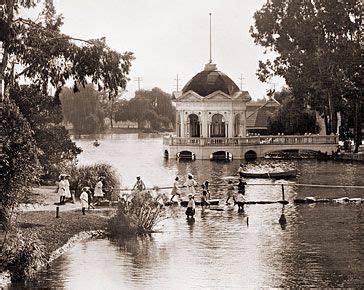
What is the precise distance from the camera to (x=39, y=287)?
76.2ft

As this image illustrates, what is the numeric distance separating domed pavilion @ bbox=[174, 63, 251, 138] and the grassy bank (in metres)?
45.2

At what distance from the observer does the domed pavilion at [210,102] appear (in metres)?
80.2

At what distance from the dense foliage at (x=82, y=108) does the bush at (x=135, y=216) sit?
11476 cm

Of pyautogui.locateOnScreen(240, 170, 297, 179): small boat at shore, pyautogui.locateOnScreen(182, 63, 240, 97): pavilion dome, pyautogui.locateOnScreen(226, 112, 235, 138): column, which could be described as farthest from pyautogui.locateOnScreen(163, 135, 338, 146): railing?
pyautogui.locateOnScreen(240, 170, 297, 179): small boat at shore

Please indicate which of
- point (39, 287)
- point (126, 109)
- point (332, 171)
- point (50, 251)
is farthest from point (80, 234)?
point (126, 109)

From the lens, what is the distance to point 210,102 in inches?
3155

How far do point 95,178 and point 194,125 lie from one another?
43.6m

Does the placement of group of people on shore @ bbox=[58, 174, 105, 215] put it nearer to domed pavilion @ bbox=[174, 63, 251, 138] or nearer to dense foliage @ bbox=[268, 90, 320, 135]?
domed pavilion @ bbox=[174, 63, 251, 138]

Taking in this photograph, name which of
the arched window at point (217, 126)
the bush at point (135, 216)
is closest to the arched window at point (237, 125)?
the arched window at point (217, 126)

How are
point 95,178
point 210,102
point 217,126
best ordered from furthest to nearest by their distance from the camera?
point 217,126 → point 210,102 → point 95,178

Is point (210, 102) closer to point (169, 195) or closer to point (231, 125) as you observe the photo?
Result: point (231, 125)

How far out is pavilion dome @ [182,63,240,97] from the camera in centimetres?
8088

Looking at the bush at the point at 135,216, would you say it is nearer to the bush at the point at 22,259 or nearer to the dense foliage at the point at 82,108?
the bush at the point at 22,259

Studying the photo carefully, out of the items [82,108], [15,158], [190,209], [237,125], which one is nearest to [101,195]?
[190,209]
